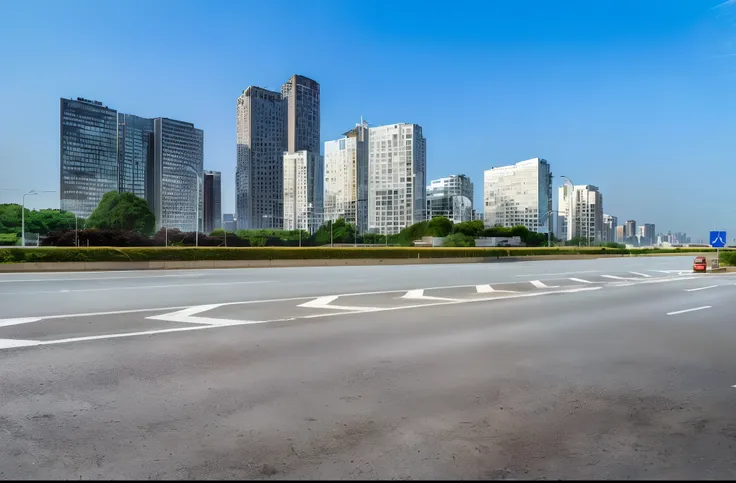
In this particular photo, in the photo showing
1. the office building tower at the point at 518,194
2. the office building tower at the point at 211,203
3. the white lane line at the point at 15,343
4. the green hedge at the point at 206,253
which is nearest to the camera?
the white lane line at the point at 15,343

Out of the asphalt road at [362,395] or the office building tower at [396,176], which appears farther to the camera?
the office building tower at [396,176]

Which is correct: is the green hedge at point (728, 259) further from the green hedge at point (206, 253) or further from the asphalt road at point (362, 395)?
the asphalt road at point (362, 395)

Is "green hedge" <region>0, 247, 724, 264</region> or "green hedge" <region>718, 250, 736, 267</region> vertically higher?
"green hedge" <region>0, 247, 724, 264</region>

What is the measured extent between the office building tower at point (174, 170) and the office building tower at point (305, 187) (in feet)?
94.1

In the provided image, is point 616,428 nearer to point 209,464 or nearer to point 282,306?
point 209,464

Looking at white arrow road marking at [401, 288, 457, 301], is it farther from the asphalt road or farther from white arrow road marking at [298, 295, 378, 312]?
the asphalt road

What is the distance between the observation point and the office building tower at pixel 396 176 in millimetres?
152125

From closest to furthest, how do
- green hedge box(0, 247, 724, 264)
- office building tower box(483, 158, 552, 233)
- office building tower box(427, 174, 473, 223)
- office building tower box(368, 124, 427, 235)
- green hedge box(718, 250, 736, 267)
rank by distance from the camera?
green hedge box(0, 247, 724, 264), green hedge box(718, 250, 736, 267), office building tower box(483, 158, 552, 233), office building tower box(368, 124, 427, 235), office building tower box(427, 174, 473, 223)

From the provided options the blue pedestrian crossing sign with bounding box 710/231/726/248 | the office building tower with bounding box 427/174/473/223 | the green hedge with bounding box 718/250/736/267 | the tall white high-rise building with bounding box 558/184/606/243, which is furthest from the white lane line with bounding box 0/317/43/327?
the office building tower with bounding box 427/174/473/223

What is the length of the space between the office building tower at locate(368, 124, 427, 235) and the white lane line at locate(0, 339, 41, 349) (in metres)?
146

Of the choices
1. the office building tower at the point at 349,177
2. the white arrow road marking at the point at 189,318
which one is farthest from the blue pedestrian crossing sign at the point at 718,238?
the office building tower at the point at 349,177

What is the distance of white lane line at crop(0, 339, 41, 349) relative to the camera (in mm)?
7094

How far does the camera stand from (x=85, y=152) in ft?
461

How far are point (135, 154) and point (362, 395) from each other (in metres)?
168
